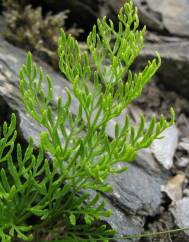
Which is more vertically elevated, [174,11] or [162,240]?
[174,11]

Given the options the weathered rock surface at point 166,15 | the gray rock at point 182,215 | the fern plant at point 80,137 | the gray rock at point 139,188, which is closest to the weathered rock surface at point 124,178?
the gray rock at point 139,188

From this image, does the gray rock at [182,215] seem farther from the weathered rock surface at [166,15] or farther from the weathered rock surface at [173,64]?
the weathered rock surface at [166,15]

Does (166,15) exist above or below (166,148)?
above

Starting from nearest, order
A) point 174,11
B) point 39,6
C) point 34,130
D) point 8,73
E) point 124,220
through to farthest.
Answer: point 124,220 → point 34,130 → point 8,73 → point 39,6 → point 174,11

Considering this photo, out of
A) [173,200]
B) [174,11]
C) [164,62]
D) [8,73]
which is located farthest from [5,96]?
[174,11]

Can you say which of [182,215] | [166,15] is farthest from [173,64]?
[182,215]

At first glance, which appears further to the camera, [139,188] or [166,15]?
[166,15]

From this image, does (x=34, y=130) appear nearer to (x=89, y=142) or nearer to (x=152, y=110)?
(x=89, y=142)

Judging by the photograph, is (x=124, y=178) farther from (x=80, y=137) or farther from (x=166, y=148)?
(x=80, y=137)
